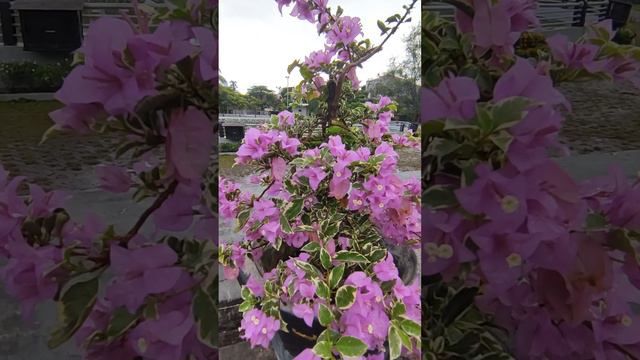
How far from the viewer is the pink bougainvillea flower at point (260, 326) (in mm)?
856

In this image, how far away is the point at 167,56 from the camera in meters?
0.31

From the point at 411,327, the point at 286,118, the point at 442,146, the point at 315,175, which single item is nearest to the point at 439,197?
the point at 442,146

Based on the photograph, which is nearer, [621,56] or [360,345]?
[621,56]

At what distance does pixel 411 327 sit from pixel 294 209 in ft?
1.09

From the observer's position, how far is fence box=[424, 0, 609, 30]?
0.37m

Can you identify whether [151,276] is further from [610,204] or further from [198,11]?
[610,204]

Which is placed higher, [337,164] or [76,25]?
[76,25]

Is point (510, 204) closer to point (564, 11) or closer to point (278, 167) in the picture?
point (564, 11)

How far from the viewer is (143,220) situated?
0.36 metres

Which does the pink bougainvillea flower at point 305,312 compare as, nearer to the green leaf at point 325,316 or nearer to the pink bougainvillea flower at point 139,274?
the green leaf at point 325,316

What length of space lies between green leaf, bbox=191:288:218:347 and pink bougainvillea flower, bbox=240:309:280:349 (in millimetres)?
519

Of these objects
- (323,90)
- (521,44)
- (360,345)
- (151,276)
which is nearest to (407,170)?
(323,90)

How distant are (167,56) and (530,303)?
1.10 ft

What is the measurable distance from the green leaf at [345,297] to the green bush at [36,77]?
55cm
